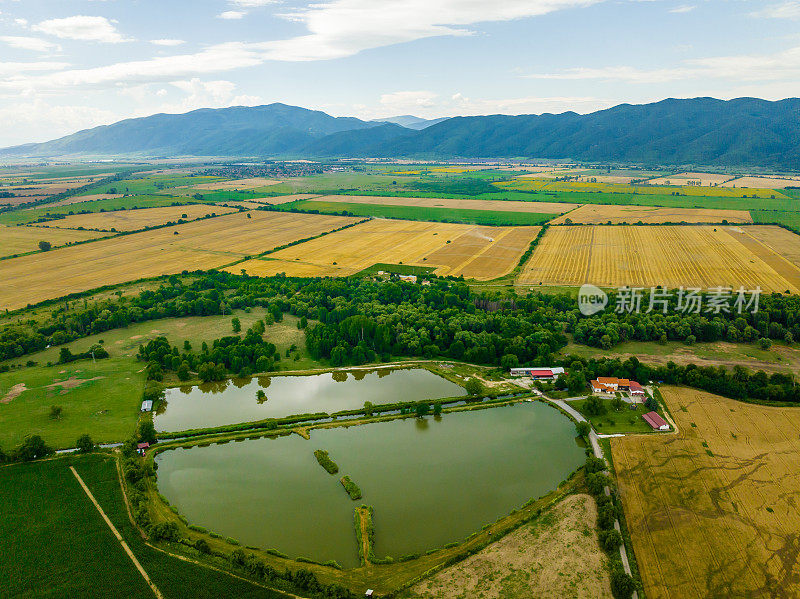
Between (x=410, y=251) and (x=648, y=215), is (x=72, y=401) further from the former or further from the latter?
(x=648, y=215)

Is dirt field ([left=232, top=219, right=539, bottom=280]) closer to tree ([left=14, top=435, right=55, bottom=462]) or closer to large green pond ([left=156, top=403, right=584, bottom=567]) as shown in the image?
large green pond ([left=156, top=403, right=584, bottom=567])

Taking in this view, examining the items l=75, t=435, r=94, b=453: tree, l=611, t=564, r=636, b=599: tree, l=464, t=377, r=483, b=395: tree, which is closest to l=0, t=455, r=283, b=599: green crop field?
l=75, t=435, r=94, b=453: tree

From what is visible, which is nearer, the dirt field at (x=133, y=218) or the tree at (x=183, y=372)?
the tree at (x=183, y=372)

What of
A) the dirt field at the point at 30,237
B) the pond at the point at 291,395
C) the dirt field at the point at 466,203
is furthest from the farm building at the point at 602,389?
the dirt field at the point at 30,237

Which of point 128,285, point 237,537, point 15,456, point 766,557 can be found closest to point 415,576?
point 237,537

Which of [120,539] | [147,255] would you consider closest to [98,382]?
[120,539]

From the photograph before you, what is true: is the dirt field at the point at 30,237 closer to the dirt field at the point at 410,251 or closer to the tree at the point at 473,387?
the dirt field at the point at 410,251

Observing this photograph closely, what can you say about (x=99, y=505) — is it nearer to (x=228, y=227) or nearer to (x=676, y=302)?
(x=676, y=302)
